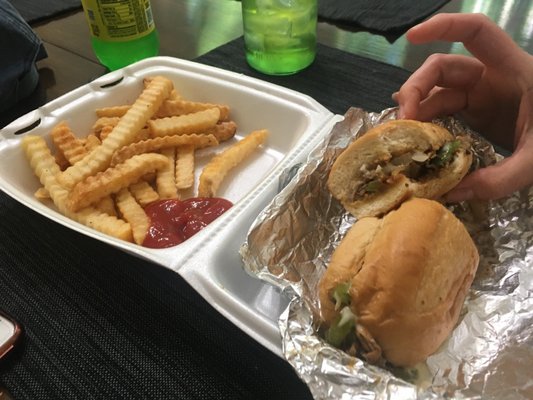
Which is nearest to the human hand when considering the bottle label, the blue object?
the bottle label

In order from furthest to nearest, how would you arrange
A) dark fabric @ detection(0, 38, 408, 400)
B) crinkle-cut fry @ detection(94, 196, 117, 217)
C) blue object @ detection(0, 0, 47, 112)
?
blue object @ detection(0, 0, 47, 112)
crinkle-cut fry @ detection(94, 196, 117, 217)
dark fabric @ detection(0, 38, 408, 400)

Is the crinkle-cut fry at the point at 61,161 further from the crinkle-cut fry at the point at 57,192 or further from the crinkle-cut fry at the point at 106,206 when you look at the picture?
the crinkle-cut fry at the point at 106,206

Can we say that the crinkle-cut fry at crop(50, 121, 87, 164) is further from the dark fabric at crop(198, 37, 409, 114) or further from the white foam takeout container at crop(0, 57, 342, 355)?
the dark fabric at crop(198, 37, 409, 114)

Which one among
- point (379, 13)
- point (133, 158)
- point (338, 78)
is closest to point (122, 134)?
point (133, 158)

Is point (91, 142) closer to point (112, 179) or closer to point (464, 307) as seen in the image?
point (112, 179)

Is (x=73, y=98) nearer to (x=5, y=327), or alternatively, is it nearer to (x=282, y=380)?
(x=5, y=327)

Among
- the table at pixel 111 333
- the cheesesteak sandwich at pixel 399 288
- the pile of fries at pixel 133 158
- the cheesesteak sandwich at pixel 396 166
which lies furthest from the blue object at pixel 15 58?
the cheesesteak sandwich at pixel 399 288

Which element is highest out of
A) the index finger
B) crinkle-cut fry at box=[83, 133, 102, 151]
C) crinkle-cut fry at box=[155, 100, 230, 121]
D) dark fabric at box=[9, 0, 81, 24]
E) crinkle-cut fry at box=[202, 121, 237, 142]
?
the index finger
